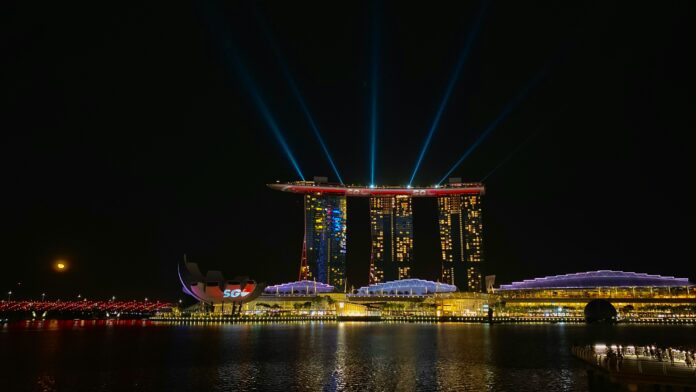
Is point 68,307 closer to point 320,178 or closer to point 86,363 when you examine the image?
point 320,178

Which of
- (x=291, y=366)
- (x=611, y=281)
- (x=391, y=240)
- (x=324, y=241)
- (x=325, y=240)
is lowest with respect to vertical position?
(x=291, y=366)

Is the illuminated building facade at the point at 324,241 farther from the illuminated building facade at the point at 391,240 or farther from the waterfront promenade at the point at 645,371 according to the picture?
the waterfront promenade at the point at 645,371

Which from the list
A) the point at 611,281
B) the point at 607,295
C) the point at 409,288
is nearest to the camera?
the point at 607,295

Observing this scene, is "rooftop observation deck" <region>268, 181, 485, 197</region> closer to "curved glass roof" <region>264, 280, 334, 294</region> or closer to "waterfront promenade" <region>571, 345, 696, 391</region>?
"curved glass roof" <region>264, 280, 334, 294</region>

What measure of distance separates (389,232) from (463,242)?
25.8m

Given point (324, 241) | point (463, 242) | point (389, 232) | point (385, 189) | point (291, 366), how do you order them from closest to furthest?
1. point (291, 366)
2. point (324, 241)
3. point (385, 189)
4. point (463, 242)
5. point (389, 232)

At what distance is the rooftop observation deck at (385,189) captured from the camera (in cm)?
18362

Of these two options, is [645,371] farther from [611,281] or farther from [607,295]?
[611,281]

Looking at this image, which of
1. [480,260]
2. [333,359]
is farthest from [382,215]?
[333,359]

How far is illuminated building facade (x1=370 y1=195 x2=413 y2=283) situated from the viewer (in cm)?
19500

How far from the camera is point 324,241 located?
614ft

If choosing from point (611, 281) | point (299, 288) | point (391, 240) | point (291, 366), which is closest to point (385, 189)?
point (391, 240)

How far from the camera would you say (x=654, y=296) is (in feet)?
415

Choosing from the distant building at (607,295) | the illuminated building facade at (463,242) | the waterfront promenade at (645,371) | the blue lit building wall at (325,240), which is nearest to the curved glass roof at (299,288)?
the blue lit building wall at (325,240)
